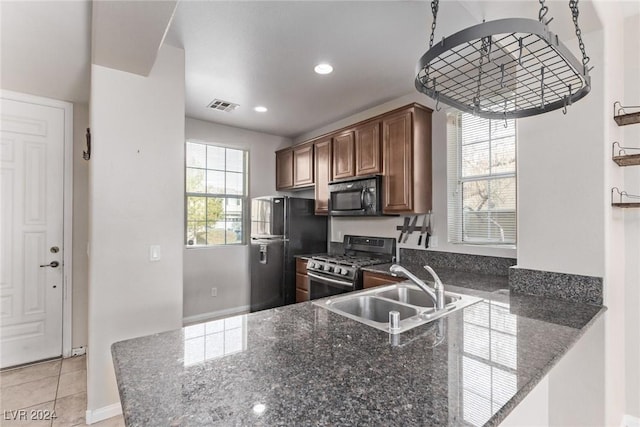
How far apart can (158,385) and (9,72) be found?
10.1 ft

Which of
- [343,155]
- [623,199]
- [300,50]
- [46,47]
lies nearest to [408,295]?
Result: [623,199]

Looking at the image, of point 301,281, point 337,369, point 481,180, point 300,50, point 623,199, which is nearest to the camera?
point 337,369

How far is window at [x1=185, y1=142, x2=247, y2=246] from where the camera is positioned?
13.6ft

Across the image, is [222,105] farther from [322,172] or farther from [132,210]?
[132,210]

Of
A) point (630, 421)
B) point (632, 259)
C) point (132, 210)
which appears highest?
point (132, 210)

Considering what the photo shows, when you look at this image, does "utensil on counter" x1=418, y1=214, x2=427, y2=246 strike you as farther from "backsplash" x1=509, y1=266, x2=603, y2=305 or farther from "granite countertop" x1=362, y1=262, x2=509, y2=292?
"backsplash" x1=509, y1=266, x2=603, y2=305

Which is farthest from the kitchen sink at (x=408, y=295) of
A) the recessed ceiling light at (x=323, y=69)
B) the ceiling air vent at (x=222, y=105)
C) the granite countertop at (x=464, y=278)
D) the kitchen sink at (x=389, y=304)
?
the ceiling air vent at (x=222, y=105)

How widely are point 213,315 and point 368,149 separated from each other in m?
2.89

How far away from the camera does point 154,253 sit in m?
2.27

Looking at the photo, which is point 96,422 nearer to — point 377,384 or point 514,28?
point 377,384

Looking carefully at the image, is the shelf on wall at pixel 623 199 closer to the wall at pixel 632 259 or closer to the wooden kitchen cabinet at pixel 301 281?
the wall at pixel 632 259

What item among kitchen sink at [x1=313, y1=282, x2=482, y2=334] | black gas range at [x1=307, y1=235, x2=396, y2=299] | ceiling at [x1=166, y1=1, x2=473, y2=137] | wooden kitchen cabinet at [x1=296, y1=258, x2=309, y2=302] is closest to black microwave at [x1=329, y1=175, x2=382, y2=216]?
black gas range at [x1=307, y1=235, x2=396, y2=299]

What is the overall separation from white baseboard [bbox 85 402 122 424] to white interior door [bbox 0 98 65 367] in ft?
4.64

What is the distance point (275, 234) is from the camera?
4062mm
